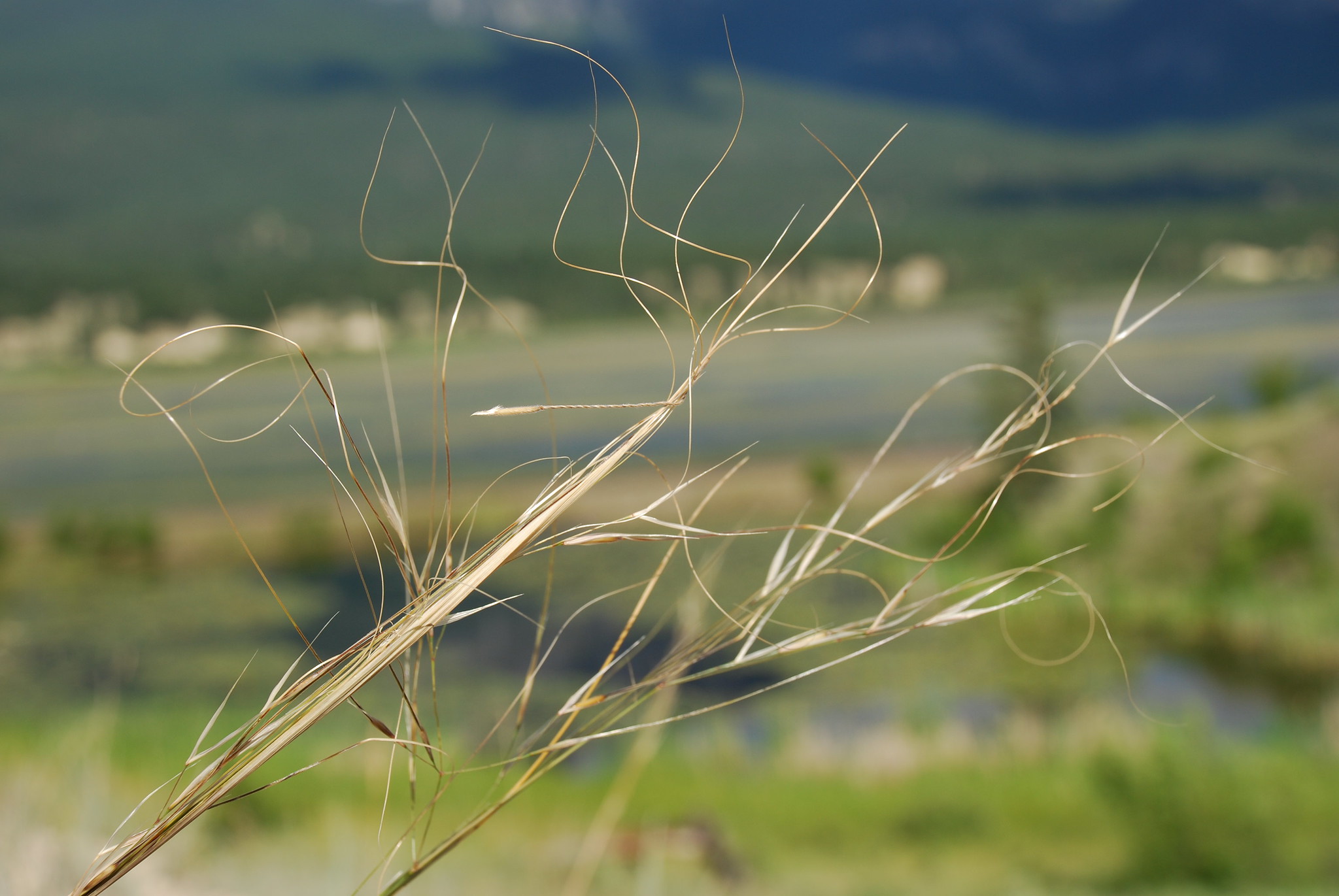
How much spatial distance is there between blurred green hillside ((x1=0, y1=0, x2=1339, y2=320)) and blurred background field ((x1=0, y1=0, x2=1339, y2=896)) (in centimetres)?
20

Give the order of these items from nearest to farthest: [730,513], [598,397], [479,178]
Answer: [730,513] → [598,397] → [479,178]

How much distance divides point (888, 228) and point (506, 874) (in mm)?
19520

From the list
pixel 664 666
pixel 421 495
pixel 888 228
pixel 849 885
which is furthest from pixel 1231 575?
pixel 888 228

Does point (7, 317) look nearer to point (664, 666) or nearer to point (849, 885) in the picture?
point (849, 885)

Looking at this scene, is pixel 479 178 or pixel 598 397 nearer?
pixel 598 397

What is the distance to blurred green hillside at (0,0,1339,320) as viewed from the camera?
15.6m

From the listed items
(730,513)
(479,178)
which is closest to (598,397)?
(730,513)

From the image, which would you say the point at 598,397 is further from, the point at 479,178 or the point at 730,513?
the point at 479,178

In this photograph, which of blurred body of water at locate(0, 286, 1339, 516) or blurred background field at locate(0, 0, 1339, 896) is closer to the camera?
blurred background field at locate(0, 0, 1339, 896)

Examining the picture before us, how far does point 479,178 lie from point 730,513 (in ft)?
69.3

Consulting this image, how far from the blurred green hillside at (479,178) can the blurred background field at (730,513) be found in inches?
7.8

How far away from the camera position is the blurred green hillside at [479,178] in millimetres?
15562

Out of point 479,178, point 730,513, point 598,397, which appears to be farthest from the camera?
point 479,178

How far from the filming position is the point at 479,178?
88.7ft
